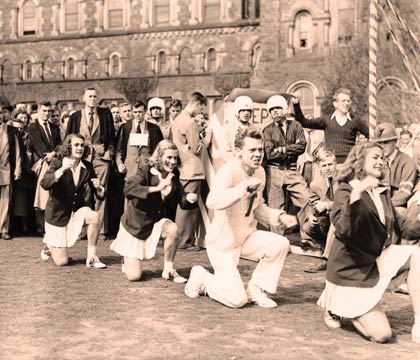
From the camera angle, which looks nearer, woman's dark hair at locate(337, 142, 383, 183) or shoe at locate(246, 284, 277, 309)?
woman's dark hair at locate(337, 142, 383, 183)

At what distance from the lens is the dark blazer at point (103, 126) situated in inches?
420

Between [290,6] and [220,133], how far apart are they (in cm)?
2630

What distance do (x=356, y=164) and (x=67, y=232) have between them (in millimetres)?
4106

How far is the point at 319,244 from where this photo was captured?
9242mm

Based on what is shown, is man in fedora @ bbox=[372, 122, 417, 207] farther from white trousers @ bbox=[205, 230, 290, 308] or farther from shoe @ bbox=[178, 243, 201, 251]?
shoe @ bbox=[178, 243, 201, 251]

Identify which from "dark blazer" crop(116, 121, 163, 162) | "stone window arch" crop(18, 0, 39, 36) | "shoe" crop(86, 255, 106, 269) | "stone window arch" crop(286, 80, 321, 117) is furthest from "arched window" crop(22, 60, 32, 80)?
"shoe" crop(86, 255, 106, 269)

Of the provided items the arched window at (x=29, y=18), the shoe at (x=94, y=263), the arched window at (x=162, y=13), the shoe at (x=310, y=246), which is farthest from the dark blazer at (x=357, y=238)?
the arched window at (x=29, y=18)

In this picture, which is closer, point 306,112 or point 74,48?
point 306,112

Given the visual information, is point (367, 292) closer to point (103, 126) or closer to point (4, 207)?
point (103, 126)

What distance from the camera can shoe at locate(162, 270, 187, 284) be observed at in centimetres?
752

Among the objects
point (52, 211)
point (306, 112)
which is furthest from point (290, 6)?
point (52, 211)

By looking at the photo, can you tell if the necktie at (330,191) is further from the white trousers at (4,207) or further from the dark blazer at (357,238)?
the white trousers at (4,207)

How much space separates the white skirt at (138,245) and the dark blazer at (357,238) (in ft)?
7.97

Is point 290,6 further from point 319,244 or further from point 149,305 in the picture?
point 149,305
